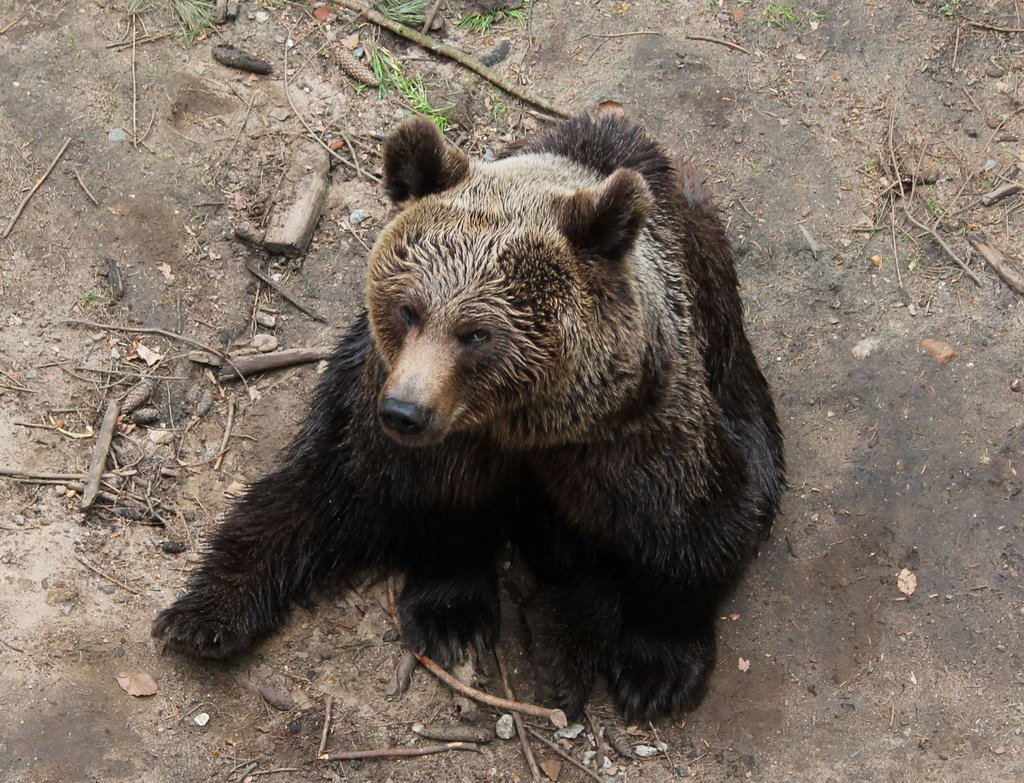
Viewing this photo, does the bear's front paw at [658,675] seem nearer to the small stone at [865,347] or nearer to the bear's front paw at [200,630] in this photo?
the bear's front paw at [200,630]

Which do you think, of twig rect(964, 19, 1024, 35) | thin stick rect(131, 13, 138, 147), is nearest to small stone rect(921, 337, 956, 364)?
twig rect(964, 19, 1024, 35)

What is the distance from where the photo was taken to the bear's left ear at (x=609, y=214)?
461 centimetres

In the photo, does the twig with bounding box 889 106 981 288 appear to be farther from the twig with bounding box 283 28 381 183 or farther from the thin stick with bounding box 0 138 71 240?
the thin stick with bounding box 0 138 71 240

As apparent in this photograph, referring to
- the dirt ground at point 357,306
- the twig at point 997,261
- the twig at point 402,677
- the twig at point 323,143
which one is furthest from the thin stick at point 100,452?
the twig at point 997,261

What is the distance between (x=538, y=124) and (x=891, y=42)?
262cm

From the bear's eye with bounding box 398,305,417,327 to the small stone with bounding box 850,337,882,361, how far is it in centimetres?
374

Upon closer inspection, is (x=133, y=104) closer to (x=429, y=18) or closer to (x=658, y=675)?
(x=429, y=18)

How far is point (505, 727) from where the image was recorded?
5.91 m

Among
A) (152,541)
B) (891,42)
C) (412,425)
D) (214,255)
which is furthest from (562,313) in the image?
(891,42)

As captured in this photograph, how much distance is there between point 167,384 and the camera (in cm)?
699

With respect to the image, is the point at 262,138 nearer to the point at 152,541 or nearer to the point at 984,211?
the point at 152,541

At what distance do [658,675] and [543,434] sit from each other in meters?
1.82

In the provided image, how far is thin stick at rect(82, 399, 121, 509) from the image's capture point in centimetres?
616

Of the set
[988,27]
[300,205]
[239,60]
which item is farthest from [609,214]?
[988,27]
